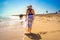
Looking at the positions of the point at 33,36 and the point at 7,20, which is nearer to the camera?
the point at 33,36

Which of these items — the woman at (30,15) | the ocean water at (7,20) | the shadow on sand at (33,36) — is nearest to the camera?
the shadow on sand at (33,36)

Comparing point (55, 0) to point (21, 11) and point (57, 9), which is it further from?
point (21, 11)

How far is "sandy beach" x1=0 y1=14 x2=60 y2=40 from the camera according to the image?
3510 mm

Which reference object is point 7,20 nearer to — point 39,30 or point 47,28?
point 39,30

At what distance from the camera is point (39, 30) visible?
12.2ft

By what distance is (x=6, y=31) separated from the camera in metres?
3.71

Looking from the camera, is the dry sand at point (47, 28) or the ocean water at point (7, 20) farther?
the ocean water at point (7, 20)

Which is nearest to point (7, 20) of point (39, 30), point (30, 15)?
point (30, 15)

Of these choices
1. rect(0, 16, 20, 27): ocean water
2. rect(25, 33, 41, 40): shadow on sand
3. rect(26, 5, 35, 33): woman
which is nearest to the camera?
rect(25, 33, 41, 40): shadow on sand

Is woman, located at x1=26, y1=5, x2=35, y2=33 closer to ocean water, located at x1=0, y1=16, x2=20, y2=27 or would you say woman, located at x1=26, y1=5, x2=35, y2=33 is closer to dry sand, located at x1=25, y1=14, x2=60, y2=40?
dry sand, located at x1=25, y1=14, x2=60, y2=40

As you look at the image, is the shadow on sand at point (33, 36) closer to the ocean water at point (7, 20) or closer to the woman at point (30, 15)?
the woman at point (30, 15)

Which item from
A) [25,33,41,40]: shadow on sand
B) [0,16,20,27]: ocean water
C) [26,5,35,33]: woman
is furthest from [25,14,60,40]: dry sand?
[0,16,20,27]: ocean water

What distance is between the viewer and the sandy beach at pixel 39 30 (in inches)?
138

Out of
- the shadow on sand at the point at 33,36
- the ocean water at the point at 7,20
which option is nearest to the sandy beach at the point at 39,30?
the shadow on sand at the point at 33,36
